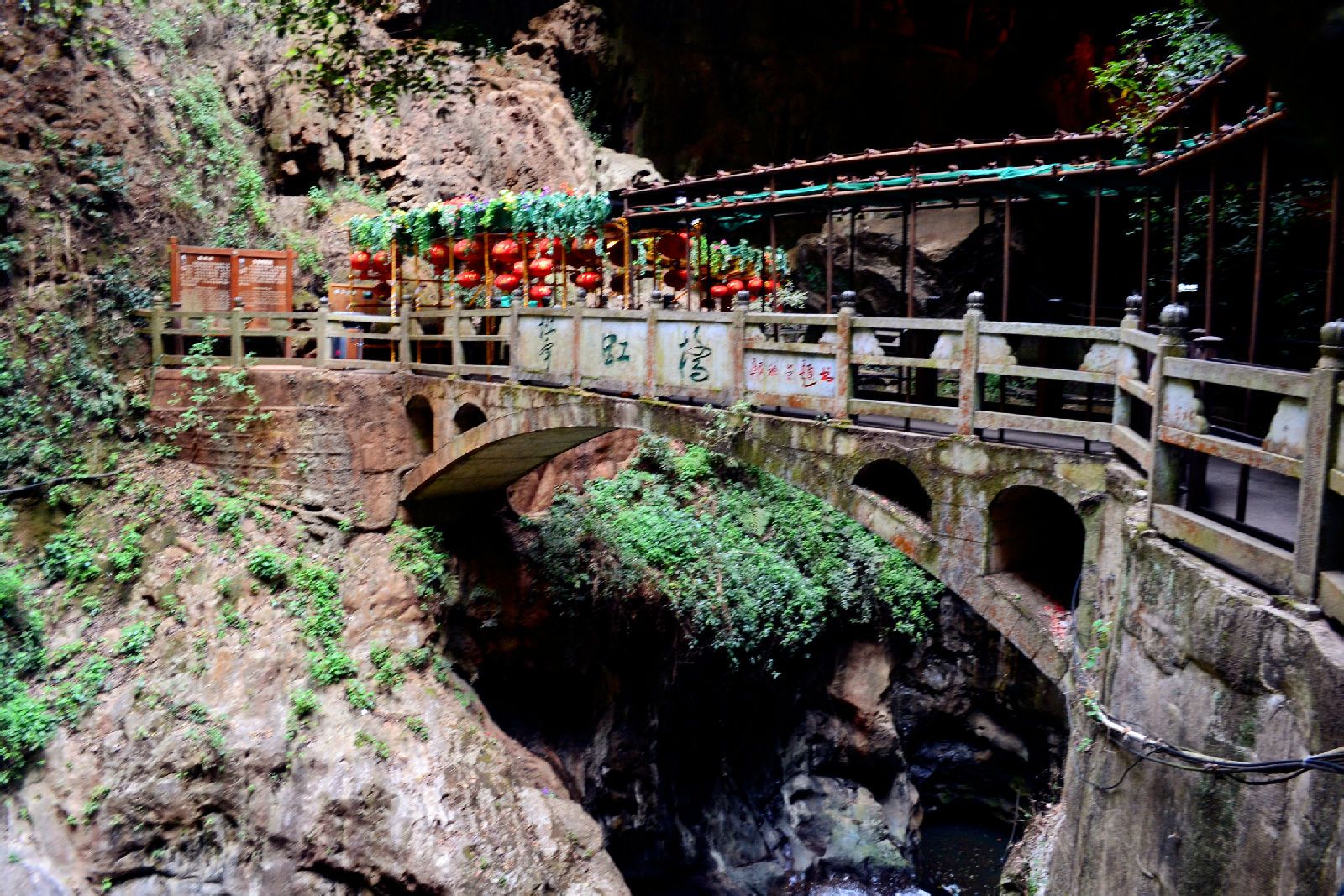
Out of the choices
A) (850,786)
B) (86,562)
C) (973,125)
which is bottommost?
(850,786)

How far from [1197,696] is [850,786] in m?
14.6

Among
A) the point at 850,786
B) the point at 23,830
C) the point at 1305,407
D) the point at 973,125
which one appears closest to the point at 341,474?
the point at 23,830

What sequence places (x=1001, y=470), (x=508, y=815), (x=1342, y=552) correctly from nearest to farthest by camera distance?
1. (x=1342, y=552)
2. (x=1001, y=470)
3. (x=508, y=815)

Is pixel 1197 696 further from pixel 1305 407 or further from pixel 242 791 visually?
pixel 242 791

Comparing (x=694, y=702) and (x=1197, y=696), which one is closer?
(x=1197, y=696)

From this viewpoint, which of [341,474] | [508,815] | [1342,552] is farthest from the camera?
[341,474]

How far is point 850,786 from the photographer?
748 inches

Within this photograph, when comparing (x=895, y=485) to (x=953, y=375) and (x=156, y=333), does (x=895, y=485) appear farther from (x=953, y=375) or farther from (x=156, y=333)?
(x=156, y=333)

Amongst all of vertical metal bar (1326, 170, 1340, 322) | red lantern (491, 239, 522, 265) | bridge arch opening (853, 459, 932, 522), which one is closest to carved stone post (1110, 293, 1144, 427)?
vertical metal bar (1326, 170, 1340, 322)

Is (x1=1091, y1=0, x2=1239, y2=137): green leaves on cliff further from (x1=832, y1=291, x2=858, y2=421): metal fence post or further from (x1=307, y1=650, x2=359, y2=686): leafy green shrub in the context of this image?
(x1=307, y1=650, x2=359, y2=686): leafy green shrub

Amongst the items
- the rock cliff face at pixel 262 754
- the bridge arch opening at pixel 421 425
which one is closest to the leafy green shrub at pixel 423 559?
the rock cliff face at pixel 262 754

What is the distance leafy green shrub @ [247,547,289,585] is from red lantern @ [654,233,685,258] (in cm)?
718

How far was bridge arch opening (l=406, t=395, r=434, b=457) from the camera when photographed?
53.6 feet

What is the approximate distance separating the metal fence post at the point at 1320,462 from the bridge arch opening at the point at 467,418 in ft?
39.9
